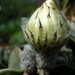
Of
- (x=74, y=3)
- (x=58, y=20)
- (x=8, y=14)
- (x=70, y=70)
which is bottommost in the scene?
(x=70, y=70)

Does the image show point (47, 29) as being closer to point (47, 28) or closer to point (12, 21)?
point (47, 28)

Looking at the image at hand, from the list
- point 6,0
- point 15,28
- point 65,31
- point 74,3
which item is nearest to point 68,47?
point 74,3

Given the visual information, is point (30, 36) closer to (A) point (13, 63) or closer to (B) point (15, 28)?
(A) point (13, 63)

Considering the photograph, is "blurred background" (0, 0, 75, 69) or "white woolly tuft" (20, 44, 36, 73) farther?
"blurred background" (0, 0, 75, 69)

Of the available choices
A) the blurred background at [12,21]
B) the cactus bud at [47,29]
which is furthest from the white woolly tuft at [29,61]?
the blurred background at [12,21]

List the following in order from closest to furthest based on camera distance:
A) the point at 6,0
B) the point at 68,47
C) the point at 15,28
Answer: the point at 68,47
the point at 15,28
the point at 6,0

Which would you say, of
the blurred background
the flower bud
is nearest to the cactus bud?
the flower bud

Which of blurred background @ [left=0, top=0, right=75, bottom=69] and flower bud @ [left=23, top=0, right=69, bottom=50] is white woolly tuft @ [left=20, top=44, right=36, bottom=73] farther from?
blurred background @ [left=0, top=0, right=75, bottom=69]

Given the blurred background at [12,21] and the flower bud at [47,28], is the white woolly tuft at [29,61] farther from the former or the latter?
the blurred background at [12,21]

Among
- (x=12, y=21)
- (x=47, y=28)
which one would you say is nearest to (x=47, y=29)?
(x=47, y=28)

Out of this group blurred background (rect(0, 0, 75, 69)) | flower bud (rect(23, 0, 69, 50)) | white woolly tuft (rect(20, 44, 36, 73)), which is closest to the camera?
flower bud (rect(23, 0, 69, 50))

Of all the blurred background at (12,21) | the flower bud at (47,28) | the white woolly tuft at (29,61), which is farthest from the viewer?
the blurred background at (12,21)
